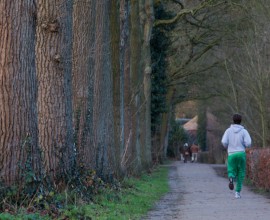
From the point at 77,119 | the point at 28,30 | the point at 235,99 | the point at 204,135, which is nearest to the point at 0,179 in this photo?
the point at 28,30

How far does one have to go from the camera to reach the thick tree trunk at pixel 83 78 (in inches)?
603

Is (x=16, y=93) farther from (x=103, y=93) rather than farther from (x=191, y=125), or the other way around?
(x=191, y=125)

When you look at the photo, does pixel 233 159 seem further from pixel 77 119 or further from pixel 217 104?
pixel 217 104

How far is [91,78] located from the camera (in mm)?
15922

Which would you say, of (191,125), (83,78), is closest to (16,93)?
(83,78)

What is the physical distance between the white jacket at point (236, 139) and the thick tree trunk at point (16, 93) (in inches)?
233

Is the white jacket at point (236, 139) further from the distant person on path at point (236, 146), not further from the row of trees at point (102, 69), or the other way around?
the row of trees at point (102, 69)

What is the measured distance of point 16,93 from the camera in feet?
33.5

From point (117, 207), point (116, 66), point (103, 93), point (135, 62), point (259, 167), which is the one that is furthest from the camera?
point (135, 62)

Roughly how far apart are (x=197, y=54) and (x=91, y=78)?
2404 cm

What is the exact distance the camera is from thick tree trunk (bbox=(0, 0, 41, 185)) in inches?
398

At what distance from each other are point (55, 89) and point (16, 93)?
Answer: 3.10 metres

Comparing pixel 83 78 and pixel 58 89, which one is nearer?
pixel 58 89

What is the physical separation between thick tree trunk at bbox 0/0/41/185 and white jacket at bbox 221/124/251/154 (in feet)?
19.4
